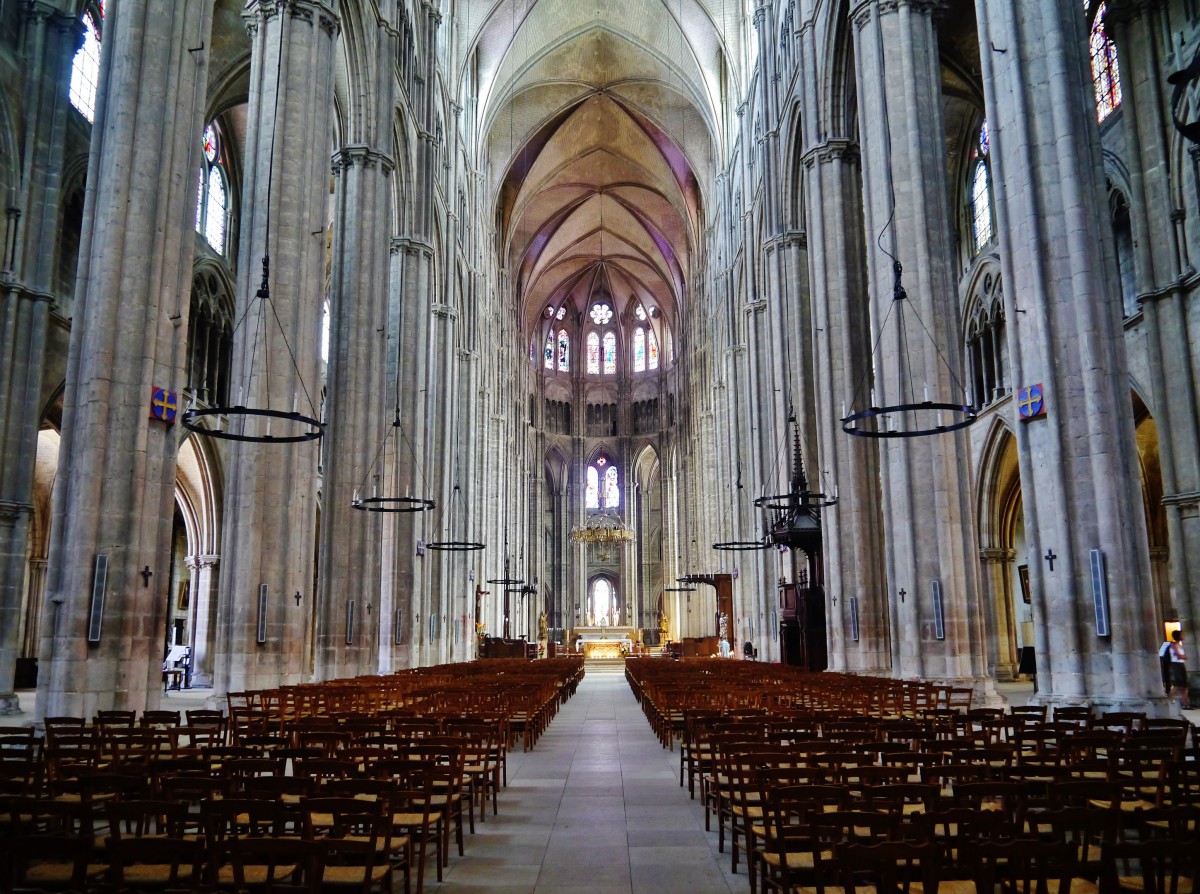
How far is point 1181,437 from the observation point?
63.0 feet

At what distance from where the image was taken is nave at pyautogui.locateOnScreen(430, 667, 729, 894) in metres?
6.61

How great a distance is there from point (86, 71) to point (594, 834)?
23.9 m

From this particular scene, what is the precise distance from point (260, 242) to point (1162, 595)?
23.9m

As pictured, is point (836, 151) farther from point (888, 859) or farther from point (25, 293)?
point (888, 859)

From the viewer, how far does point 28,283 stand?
2012 cm

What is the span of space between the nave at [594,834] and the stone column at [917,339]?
22.2 ft

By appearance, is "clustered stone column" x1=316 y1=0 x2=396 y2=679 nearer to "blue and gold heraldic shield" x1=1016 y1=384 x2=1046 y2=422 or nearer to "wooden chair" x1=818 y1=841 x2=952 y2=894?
"blue and gold heraldic shield" x1=1016 y1=384 x2=1046 y2=422

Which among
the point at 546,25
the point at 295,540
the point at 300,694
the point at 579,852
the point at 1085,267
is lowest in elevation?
the point at 579,852

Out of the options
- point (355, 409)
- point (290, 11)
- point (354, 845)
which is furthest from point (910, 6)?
point (354, 845)

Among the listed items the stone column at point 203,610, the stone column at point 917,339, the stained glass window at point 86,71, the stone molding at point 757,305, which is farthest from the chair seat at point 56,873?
the stone molding at point 757,305

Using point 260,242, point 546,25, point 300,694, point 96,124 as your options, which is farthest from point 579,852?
point 546,25

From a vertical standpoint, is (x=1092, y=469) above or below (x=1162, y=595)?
above

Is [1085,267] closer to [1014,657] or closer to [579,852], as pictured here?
[579,852]

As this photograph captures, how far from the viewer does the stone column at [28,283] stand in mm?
19609
